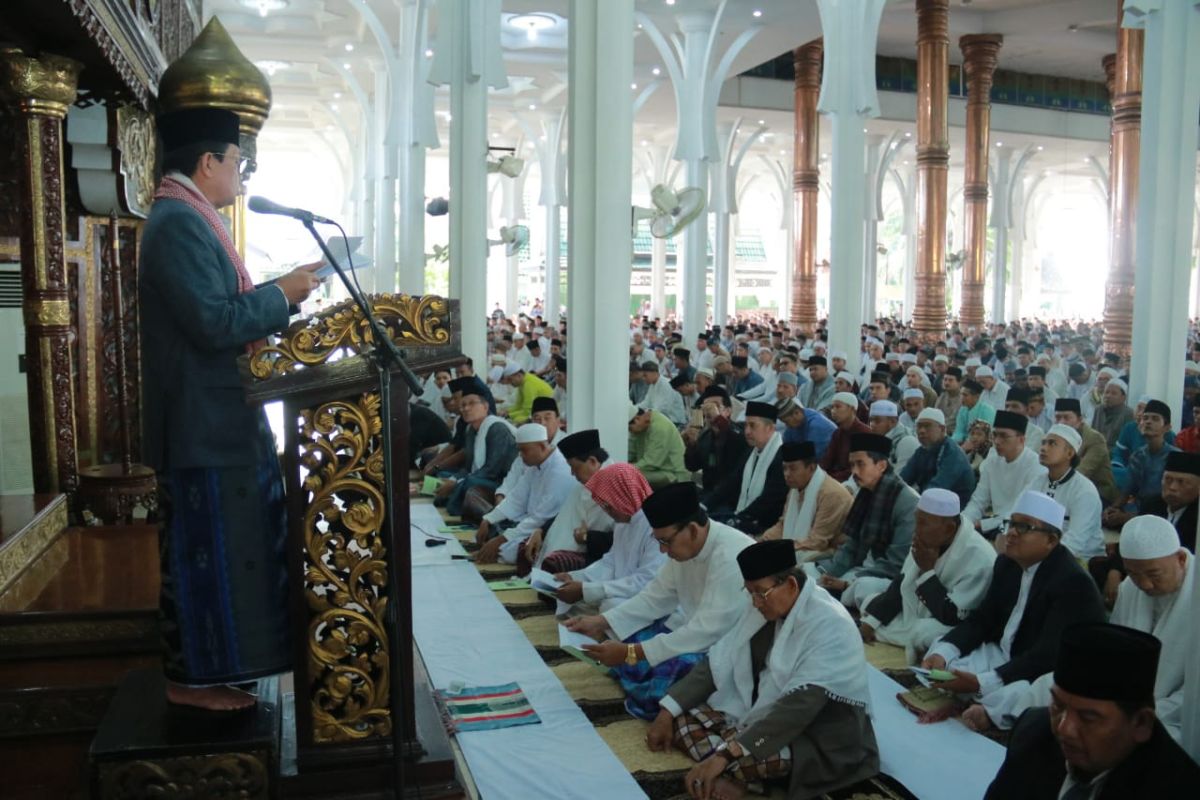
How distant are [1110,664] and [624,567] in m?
2.72

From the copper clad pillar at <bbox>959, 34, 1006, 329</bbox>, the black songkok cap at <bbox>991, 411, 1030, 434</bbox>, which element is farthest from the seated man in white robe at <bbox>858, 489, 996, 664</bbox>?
the copper clad pillar at <bbox>959, 34, 1006, 329</bbox>

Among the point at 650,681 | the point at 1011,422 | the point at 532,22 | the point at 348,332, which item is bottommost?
the point at 650,681

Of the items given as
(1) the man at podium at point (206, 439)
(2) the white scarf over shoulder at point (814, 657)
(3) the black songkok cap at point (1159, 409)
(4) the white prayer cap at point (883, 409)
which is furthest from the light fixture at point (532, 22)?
(1) the man at podium at point (206, 439)

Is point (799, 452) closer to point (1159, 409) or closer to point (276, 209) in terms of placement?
point (1159, 409)

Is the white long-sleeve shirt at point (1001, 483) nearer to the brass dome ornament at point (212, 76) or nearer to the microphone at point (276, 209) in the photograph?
the brass dome ornament at point (212, 76)

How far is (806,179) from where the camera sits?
16.2 m

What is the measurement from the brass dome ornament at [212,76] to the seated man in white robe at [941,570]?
288 centimetres

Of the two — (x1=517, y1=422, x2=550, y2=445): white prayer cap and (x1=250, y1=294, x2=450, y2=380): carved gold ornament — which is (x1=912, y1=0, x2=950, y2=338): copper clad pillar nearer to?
(x1=517, y1=422, x2=550, y2=445): white prayer cap

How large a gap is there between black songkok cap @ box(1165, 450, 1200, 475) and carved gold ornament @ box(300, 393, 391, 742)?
3651 millimetres

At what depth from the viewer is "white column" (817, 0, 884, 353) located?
29.7ft

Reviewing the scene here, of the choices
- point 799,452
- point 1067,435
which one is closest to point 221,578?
point 799,452

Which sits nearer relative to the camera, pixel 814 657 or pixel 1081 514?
pixel 814 657

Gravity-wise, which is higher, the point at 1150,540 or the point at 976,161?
the point at 976,161

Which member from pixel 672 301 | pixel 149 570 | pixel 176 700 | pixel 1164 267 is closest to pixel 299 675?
pixel 176 700
